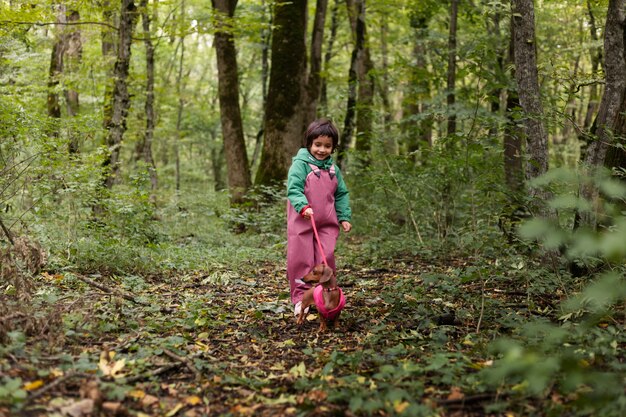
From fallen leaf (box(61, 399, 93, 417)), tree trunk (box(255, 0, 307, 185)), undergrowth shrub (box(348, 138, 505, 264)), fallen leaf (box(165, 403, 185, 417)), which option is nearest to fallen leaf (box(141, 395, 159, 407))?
fallen leaf (box(165, 403, 185, 417))

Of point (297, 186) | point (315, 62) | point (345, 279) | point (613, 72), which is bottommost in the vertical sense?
point (345, 279)

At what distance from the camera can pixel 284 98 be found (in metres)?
12.1

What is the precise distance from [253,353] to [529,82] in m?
3.87

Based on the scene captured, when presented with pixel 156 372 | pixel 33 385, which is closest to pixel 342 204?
pixel 156 372

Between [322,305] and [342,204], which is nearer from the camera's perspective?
[322,305]

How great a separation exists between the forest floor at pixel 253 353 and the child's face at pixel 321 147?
5.01 feet

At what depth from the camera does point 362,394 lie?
2871 mm

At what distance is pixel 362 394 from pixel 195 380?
1.09m

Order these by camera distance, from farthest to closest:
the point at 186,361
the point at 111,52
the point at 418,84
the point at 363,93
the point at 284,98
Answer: the point at 363,93 < the point at 418,84 < the point at 111,52 < the point at 284,98 < the point at 186,361

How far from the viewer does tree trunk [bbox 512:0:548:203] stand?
18.1 feet

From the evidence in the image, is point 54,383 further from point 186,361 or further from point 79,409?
point 186,361

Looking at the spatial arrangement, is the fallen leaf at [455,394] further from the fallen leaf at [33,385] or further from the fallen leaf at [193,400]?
the fallen leaf at [33,385]

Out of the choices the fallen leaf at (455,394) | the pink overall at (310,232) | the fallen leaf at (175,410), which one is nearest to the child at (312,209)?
the pink overall at (310,232)

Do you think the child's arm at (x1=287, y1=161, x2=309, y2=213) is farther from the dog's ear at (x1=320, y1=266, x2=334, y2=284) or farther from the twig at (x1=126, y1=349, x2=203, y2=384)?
the twig at (x1=126, y1=349, x2=203, y2=384)
